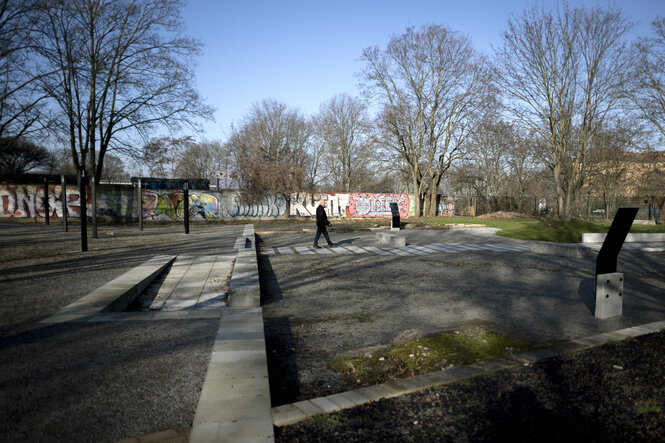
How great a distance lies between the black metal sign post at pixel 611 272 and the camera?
5555 mm

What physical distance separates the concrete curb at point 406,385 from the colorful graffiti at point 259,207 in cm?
2884

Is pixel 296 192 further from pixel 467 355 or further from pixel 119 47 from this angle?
pixel 467 355

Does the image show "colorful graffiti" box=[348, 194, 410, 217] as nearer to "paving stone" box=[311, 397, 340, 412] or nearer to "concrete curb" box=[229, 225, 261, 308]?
"concrete curb" box=[229, 225, 261, 308]

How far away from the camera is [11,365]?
3.53 m

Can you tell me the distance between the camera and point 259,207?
3241 cm

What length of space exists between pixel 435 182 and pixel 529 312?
102ft

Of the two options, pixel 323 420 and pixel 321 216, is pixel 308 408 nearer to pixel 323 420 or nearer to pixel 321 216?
pixel 323 420

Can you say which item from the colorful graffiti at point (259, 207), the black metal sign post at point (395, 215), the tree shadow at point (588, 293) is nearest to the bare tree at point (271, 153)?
the colorful graffiti at point (259, 207)

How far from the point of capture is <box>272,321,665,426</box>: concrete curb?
277cm

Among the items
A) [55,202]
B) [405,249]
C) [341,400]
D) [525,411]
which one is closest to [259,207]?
[55,202]

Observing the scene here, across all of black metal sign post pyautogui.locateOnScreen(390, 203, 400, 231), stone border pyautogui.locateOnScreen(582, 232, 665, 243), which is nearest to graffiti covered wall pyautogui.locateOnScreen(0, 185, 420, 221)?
black metal sign post pyautogui.locateOnScreen(390, 203, 400, 231)

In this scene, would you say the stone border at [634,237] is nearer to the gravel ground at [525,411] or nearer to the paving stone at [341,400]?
the gravel ground at [525,411]

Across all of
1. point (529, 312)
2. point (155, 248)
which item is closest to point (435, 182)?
point (155, 248)

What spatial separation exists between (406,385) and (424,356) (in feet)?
2.86
